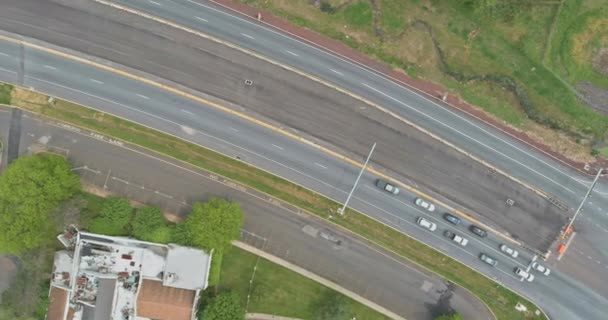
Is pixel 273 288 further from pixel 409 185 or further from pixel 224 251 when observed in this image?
pixel 409 185

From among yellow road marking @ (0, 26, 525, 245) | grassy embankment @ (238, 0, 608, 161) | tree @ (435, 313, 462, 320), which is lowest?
tree @ (435, 313, 462, 320)

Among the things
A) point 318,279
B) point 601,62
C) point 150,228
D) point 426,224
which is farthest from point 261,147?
point 601,62

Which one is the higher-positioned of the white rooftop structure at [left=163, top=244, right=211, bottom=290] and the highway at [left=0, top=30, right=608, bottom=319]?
the highway at [left=0, top=30, right=608, bottom=319]

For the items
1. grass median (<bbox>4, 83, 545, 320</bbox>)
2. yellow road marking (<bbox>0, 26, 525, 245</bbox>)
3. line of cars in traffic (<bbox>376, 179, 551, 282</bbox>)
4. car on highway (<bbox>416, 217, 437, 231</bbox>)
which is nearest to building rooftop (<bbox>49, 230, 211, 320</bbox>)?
grass median (<bbox>4, 83, 545, 320</bbox>)

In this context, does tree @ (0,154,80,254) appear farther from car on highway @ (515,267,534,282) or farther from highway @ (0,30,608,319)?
car on highway @ (515,267,534,282)

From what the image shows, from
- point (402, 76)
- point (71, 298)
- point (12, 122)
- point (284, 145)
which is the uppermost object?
point (402, 76)

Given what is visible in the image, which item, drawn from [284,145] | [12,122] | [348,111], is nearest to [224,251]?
A: [284,145]

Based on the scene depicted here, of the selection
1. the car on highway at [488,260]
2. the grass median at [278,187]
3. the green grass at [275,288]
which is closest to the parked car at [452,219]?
the grass median at [278,187]
